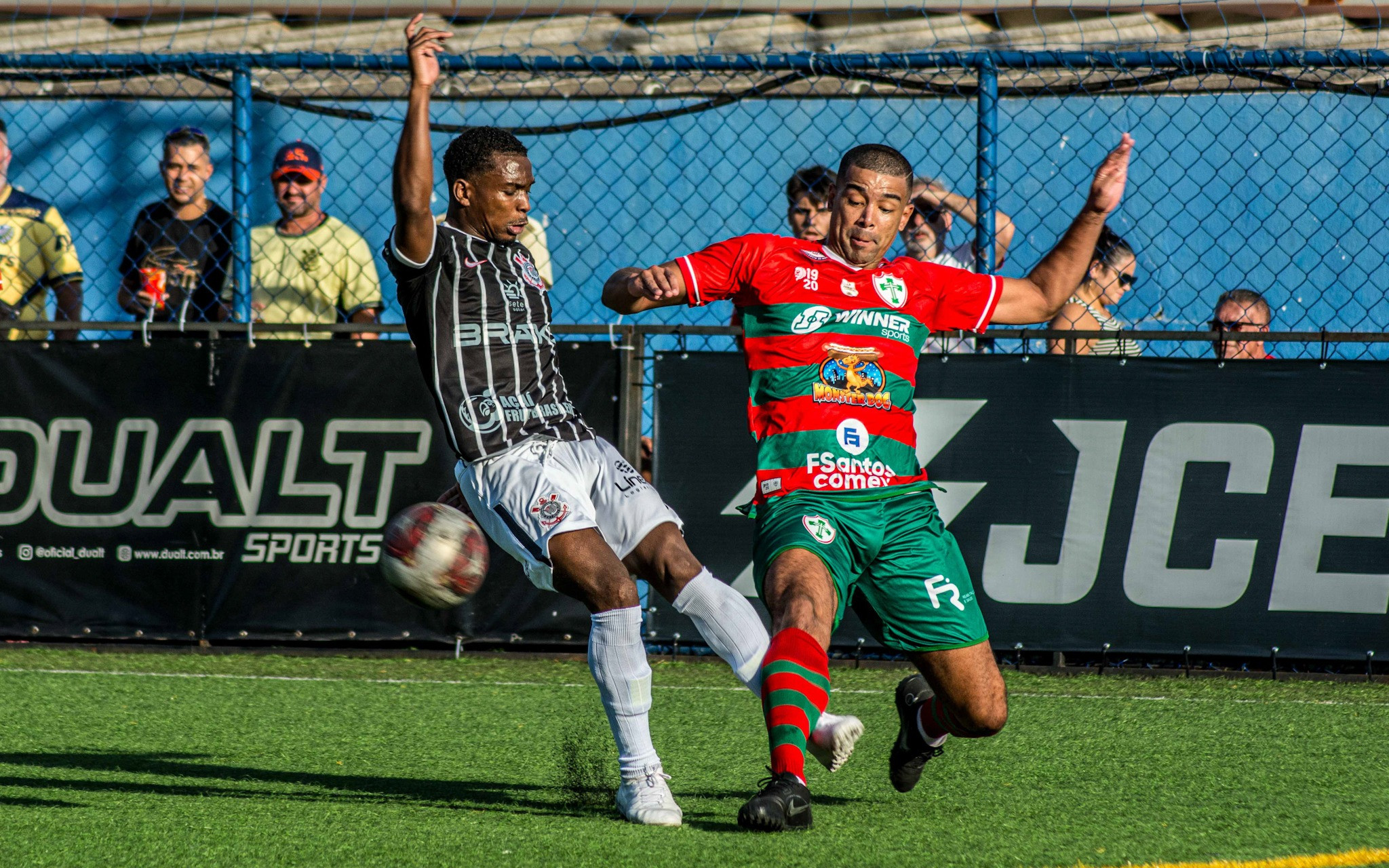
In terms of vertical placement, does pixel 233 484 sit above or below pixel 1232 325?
below

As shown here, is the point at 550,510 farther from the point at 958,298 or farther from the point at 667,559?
the point at 958,298

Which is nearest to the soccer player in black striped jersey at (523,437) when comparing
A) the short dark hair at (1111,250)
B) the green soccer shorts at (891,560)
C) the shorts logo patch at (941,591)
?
the green soccer shorts at (891,560)

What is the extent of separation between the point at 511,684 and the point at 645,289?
3.23 m

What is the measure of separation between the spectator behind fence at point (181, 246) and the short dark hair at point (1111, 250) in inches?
179

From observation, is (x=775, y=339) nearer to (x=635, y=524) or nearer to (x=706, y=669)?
(x=635, y=524)

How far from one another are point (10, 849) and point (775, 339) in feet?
8.39

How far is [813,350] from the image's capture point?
463 cm

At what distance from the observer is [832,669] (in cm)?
759

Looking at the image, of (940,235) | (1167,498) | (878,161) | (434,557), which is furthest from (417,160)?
(1167,498)

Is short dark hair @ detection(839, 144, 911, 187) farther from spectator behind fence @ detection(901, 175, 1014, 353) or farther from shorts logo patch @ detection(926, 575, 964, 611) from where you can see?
spectator behind fence @ detection(901, 175, 1014, 353)

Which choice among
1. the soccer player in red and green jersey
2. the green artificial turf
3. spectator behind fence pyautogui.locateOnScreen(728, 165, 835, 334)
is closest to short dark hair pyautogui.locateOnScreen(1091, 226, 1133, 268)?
spectator behind fence pyautogui.locateOnScreen(728, 165, 835, 334)

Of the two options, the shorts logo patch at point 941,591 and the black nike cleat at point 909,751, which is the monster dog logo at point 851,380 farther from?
the black nike cleat at point 909,751

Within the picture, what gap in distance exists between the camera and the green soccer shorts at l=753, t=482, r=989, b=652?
4430 mm

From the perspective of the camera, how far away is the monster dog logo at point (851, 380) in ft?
15.1
